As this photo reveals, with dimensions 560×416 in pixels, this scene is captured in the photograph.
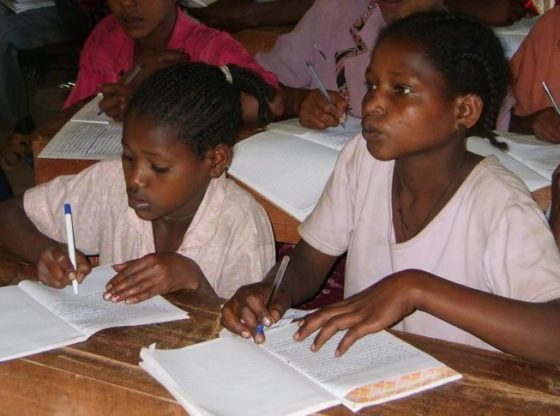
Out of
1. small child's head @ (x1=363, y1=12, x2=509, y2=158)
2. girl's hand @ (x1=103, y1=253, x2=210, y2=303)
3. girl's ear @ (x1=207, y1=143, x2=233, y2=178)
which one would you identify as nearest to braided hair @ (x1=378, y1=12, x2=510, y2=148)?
small child's head @ (x1=363, y1=12, x2=509, y2=158)

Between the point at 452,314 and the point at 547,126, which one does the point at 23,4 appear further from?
the point at 452,314

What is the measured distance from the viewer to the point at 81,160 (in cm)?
199

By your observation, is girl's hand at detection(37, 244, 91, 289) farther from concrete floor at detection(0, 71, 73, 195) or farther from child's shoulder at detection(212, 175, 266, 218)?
concrete floor at detection(0, 71, 73, 195)

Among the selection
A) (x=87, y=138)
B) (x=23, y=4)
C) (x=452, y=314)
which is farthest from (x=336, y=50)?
(x=23, y=4)

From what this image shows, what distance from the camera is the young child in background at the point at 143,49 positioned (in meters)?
2.22

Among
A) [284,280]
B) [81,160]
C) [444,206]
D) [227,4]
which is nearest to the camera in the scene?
[444,206]

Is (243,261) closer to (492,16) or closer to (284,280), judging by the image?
(284,280)

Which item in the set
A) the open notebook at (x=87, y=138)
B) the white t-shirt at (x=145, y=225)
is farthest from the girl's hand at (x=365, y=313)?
the open notebook at (x=87, y=138)

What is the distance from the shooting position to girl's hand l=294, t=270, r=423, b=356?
120 cm

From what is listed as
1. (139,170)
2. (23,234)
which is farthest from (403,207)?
(23,234)

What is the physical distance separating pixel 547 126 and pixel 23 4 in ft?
10.3

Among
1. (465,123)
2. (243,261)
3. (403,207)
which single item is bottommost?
(243,261)

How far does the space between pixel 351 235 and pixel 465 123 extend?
316 mm

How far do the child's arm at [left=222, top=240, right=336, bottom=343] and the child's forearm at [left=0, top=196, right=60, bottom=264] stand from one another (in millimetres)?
392
